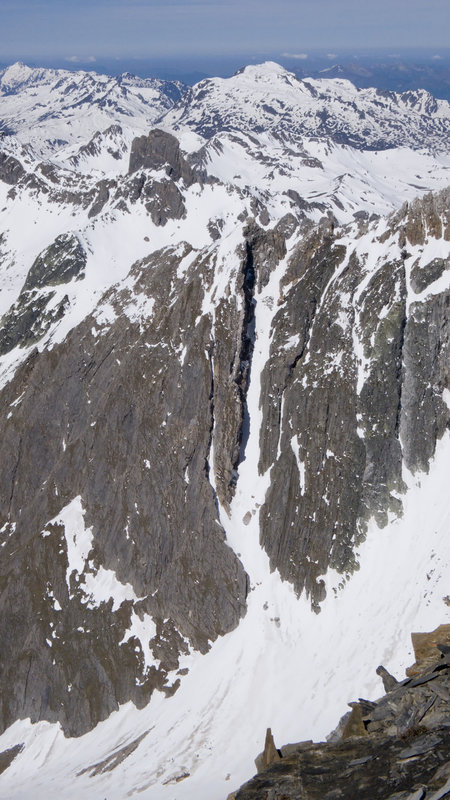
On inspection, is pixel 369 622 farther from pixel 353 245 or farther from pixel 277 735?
pixel 353 245

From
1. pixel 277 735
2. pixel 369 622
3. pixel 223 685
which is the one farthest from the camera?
pixel 223 685

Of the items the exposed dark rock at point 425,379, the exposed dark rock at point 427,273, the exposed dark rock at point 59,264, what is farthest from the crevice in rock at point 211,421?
the exposed dark rock at point 59,264

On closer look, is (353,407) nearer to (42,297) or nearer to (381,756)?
(381,756)

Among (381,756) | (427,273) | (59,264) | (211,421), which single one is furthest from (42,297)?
(381,756)

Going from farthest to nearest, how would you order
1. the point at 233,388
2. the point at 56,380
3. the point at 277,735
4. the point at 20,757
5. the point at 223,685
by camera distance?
the point at 56,380 < the point at 233,388 < the point at 20,757 < the point at 223,685 < the point at 277,735

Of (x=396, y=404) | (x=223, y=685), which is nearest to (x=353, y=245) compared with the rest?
(x=396, y=404)

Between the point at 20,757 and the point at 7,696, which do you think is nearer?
the point at 20,757

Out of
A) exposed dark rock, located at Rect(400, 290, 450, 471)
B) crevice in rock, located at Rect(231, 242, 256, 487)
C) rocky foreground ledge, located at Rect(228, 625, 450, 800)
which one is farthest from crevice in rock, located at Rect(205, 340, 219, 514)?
rocky foreground ledge, located at Rect(228, 625, 450, 800)
